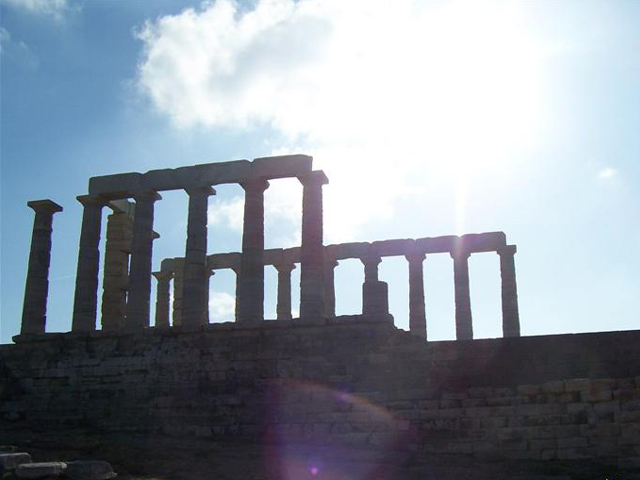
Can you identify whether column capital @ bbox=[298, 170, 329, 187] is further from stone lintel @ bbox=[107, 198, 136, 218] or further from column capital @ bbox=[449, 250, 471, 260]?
column capital @ bbox=[449, 250, 471, 260]

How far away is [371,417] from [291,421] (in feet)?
9.09

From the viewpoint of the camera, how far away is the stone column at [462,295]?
3981cm

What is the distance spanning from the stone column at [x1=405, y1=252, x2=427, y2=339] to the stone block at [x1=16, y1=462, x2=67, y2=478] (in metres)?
25.9

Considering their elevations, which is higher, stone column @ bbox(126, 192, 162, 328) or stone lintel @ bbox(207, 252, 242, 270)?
stone lintel @ bbox(207, 252, 242, 270)

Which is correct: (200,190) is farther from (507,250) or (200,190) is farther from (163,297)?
(507,250)

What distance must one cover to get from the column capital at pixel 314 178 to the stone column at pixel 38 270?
37.8 feet

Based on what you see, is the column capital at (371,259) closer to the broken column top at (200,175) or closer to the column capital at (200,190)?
the broken column top at (200,175)

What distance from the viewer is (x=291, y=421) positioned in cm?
2409

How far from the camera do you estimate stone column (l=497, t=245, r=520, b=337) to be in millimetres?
38812

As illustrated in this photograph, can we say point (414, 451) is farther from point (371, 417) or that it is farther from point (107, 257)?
point (107, 257)

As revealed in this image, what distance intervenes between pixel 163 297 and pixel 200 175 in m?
13.4

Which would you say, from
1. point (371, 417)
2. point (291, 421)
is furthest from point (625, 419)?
point (291, 421)

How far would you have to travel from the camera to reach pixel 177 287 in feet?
139

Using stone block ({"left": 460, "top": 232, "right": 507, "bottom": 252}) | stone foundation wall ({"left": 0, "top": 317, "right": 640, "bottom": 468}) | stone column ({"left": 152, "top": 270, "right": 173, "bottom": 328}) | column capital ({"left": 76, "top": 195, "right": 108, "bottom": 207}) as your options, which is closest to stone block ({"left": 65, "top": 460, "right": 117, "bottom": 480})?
stone foundation wall ({"left": 0, "top": 317, "right": 640, "bottom": 468})
